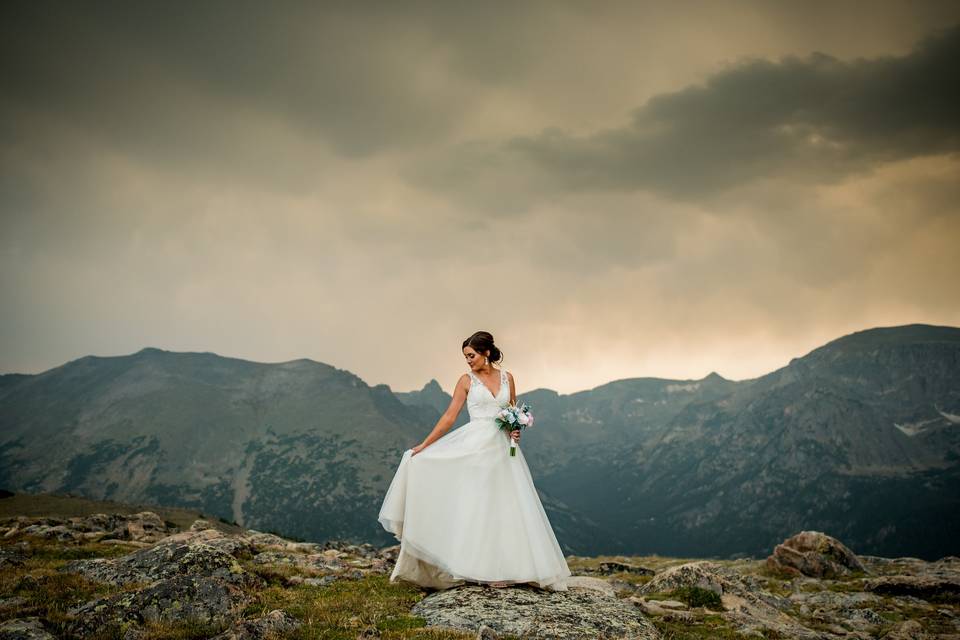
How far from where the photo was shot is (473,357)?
14.0 meters

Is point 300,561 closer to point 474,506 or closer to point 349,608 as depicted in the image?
point 349,608

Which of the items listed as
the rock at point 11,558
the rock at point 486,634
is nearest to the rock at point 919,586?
the rock at point 486,634

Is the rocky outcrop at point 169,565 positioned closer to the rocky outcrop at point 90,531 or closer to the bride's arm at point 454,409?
the bride's arm at point 454,409

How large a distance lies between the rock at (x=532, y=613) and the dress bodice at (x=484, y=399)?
4.21 m

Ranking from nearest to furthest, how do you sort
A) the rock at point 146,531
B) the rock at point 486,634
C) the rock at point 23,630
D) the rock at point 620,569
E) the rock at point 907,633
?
the rock at point 23,630, the rock at point 486,634, the rock at point 907,633, the rock at point 146,531, the rock at point 620,569

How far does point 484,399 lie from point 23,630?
10.3m

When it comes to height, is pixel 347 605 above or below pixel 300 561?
above

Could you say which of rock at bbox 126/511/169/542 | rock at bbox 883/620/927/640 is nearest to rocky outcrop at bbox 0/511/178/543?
rock at bbox 126/511/169/542

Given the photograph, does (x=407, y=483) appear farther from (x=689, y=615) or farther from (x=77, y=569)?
(x=77, y=569)

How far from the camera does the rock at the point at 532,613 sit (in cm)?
1109

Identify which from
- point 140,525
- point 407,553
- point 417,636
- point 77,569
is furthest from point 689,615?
point 140,525

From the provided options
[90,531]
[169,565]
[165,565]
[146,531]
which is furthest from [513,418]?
[90,531]

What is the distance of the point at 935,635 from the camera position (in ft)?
61.8

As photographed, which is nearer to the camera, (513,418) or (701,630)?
(513,418)
